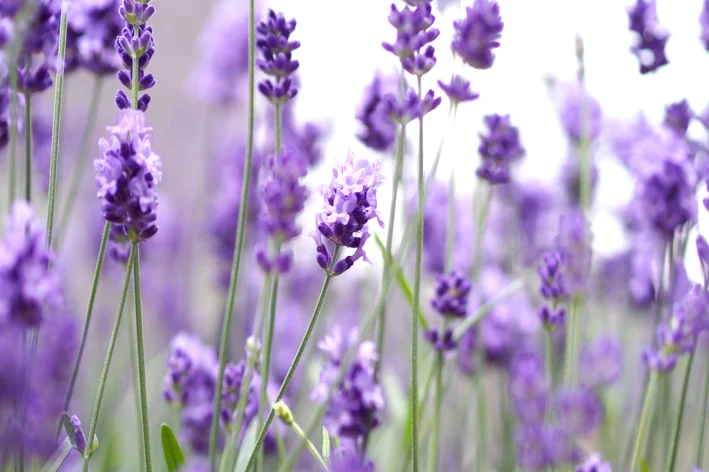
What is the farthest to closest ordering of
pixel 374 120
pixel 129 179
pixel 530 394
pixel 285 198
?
pixel 374 120 → pixel 530 394 → pixel 285 198 → pixel 129 179

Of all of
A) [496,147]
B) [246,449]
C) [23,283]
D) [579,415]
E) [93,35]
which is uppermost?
[93,35]

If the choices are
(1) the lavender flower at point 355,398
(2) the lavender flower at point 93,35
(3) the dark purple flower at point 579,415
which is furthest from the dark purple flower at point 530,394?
(2) the lavender flower at point 93,35

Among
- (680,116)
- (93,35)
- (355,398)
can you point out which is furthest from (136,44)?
(680,116)

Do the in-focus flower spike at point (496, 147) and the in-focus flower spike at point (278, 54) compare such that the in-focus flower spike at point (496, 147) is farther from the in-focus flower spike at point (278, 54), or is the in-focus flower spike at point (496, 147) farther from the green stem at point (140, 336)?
the green stem at point (140, 336)

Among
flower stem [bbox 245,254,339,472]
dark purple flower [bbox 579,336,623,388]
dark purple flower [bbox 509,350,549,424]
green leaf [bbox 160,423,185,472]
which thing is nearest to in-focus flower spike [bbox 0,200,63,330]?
flower stem [bbox 245,254,339,472]

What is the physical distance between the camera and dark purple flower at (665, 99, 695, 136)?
1.06 metres

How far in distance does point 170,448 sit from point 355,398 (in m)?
0.23

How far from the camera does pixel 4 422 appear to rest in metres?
0.56

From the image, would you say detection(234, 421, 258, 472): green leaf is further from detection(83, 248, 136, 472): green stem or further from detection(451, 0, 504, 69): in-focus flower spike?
detection(451, 0, 504, 69): in-focus flower spike

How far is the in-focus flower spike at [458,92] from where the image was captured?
0.89 metres

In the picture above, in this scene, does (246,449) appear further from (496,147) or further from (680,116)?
(680,116)

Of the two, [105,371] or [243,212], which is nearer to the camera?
[105,371]

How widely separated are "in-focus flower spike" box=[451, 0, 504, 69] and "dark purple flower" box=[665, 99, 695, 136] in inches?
13.7

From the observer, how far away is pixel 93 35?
979 millimetres
